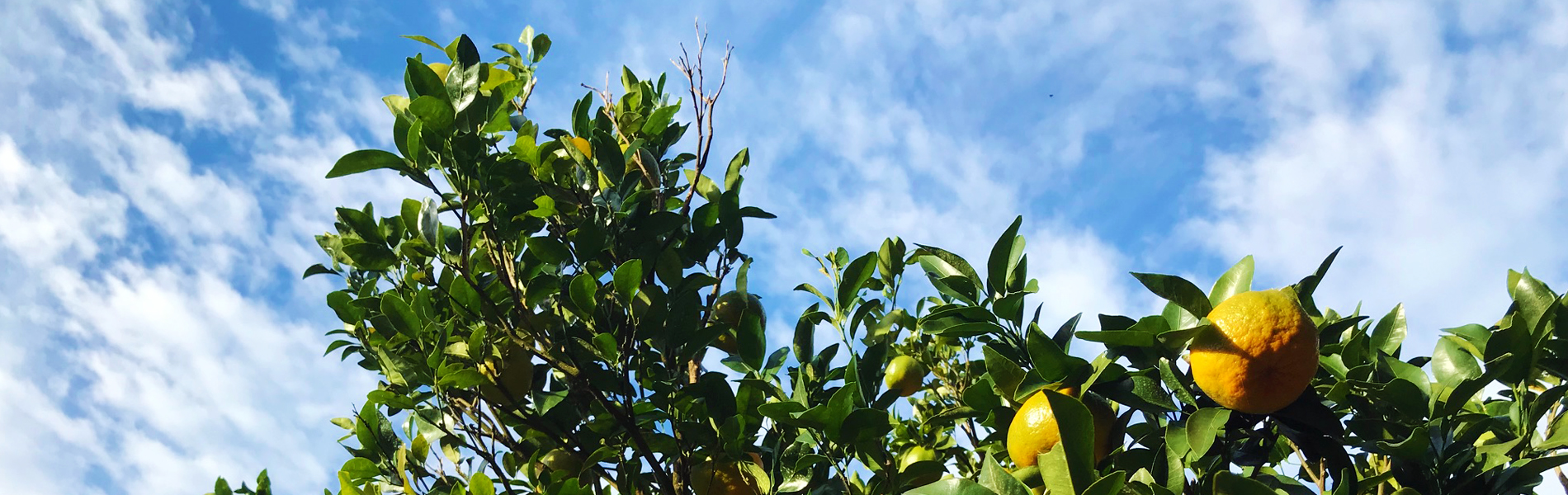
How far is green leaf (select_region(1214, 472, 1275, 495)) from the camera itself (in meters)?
1.13

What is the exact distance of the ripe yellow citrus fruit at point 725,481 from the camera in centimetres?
181

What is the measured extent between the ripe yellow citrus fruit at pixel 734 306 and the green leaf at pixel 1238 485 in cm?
120

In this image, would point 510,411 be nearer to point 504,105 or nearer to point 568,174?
point 568,174

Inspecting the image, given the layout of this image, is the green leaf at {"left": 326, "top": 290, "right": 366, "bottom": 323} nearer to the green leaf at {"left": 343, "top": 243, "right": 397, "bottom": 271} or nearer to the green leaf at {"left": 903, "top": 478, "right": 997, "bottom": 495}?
the green leaf at {"left": 343, "top": 243, "right": 397, "bottom": 271}

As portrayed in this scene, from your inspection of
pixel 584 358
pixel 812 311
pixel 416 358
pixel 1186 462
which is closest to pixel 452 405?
pixel 416 358

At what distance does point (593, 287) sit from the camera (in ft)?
5.69

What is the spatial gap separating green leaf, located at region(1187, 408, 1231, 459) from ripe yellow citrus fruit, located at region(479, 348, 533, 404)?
4.14 ft

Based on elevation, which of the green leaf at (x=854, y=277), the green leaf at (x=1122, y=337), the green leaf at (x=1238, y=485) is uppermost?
the green leaf at (x=854, y=277)

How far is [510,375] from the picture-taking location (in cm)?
197

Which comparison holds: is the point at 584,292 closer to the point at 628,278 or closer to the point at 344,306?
the point at 628,278

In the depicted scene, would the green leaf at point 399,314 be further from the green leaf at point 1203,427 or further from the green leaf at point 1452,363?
the green leaf at point 1452,363

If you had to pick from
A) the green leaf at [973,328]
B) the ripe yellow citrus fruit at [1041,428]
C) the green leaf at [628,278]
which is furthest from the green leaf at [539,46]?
the ripe yellow citrus fruit at [1041,428]

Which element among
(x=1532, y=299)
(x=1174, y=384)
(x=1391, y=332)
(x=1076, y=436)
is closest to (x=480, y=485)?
(x=1076, y=436)

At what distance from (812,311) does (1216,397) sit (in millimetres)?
809
